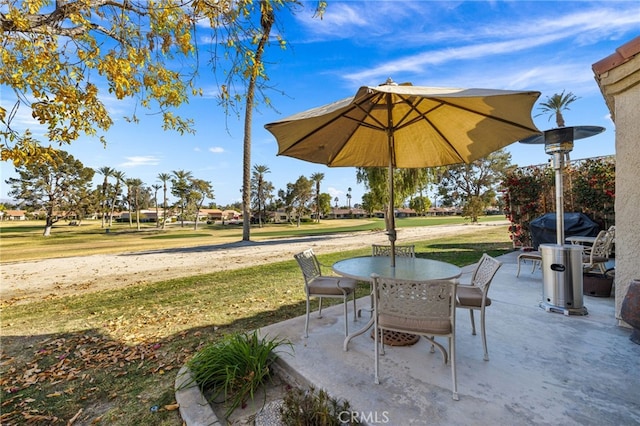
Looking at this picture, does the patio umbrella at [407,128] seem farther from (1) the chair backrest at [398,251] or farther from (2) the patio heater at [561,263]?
(2) the patio heater at [561,263]

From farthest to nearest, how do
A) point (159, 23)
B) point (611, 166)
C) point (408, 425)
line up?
point (611, 166) → point (159, 23) → point (408, 425)

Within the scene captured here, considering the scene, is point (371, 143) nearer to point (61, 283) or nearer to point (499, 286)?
point (499, 286)

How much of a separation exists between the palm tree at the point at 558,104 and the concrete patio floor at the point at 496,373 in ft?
82.1

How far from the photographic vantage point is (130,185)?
52000 mm

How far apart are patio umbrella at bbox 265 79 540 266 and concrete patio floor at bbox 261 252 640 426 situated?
1.14 metres

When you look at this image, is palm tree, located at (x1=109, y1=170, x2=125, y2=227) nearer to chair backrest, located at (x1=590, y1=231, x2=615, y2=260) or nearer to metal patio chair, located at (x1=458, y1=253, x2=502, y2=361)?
metal patio chair, located at (x1=458, y1=253, x2=502, y2=361)

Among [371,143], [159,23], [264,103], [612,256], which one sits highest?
[159,23]

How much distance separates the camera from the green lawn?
7.40 ft

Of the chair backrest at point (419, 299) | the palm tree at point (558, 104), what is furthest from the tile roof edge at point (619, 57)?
the palm tree at point (558, 104)

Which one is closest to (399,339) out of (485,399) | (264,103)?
(485,399)

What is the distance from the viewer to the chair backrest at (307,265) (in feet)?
10.6

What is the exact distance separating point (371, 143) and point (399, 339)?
2663mm

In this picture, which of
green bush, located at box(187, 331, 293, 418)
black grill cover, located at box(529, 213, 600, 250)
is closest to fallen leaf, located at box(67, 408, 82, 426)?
green bush, located at box(187, 331, 293, 418)

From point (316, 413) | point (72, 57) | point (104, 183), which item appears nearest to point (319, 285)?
point (316, 413)
